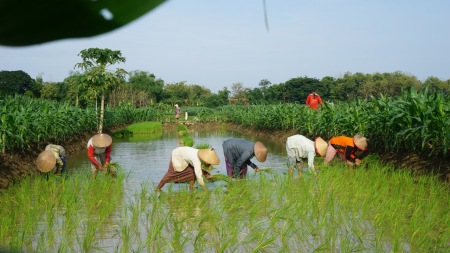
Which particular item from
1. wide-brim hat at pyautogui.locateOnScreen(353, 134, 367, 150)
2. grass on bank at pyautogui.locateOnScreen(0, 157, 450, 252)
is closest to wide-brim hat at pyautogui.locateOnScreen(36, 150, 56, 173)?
grass on bank at pyautogui.locateOnScreen(0, 157, 450, 252)

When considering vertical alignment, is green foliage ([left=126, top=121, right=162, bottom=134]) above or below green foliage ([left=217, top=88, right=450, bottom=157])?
below

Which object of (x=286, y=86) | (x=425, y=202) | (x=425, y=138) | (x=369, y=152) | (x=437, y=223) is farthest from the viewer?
(x=286, y=86)

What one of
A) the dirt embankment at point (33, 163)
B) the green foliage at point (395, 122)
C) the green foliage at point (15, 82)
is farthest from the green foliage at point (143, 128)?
the green foliage at point (15, 82)

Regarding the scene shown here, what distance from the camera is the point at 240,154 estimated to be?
6570 mm

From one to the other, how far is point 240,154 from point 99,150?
1897mm

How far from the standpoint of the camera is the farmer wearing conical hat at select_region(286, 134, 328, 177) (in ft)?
22.7

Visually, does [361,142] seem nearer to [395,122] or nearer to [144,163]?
[395,122]

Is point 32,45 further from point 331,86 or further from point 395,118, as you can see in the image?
point 331,86

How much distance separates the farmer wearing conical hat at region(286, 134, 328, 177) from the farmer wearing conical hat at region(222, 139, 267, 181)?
67 cm

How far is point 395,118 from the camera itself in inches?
292

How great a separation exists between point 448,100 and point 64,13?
7621 millimetres

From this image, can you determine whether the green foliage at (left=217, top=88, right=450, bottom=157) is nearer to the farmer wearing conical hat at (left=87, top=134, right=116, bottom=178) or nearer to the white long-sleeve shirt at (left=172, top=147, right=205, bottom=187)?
the white long-sleeve shirt at (left=172, top=147, right=205, bottom=187)

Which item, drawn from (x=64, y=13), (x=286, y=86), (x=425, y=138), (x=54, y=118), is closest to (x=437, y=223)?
(x=425, y=138)

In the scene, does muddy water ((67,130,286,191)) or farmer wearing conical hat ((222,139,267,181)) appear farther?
muddy water ((67,130,286,191))
